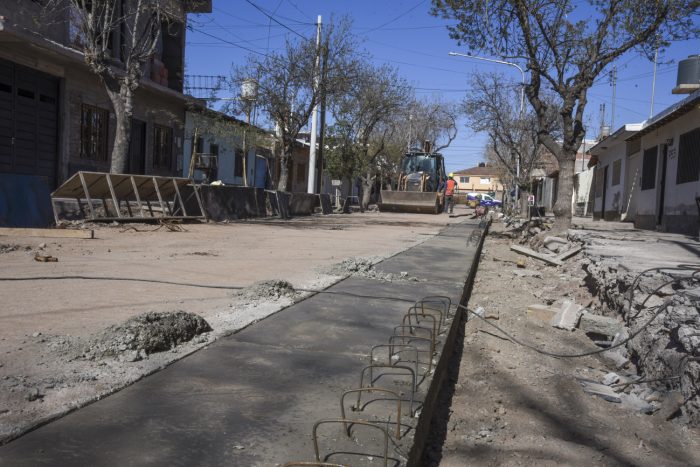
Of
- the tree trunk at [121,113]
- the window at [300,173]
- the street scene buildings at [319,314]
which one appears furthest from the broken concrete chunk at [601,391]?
the window at [300,173]

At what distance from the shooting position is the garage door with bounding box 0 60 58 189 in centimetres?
1425

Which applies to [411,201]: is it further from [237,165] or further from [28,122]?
[28,122]

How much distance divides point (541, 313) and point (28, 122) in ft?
45.7

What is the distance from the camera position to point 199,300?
5273 mm

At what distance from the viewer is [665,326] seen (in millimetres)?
4434

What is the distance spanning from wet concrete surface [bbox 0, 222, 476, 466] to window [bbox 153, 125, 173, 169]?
727 inches

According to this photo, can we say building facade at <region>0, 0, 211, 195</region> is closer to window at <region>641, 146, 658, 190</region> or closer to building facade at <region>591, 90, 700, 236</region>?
building facade at <region>591, 90, 700, 236</region>

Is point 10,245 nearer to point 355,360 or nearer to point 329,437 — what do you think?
point 355,360

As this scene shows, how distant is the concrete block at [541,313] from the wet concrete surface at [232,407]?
2701mm

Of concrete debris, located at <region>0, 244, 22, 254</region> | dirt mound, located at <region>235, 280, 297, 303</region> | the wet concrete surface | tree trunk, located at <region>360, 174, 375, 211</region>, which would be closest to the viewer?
the wet concrete surface

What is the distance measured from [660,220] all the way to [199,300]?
14410 millimetres

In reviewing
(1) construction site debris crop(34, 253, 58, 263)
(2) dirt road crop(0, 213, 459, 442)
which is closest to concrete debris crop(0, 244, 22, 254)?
(2) dirt road crop(0, 213, 459, 442)

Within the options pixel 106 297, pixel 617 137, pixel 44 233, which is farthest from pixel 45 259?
pixel 617 137

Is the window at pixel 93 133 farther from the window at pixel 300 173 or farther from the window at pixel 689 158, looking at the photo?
the window at pixel 300 173
